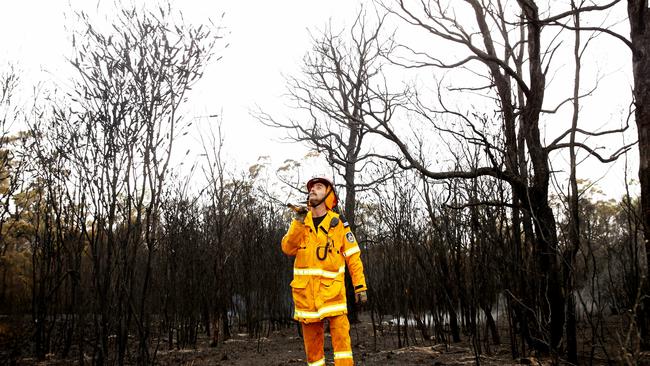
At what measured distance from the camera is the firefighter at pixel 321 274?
3613 millimetres

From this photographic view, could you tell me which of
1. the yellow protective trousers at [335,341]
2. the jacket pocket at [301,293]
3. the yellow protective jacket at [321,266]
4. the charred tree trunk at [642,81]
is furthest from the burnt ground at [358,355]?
the jacket pocket at [301,293]

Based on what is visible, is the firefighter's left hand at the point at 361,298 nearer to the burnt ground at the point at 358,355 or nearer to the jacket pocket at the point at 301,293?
the jacket pocket at the point at 301,293

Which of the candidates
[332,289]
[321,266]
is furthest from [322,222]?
[332,289]

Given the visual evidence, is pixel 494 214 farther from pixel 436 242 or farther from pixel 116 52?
pixel 116 52

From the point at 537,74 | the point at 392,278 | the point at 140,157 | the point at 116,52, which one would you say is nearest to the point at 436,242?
Answer: the point at 392,278

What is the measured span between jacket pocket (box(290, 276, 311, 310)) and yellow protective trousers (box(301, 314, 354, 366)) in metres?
0.19

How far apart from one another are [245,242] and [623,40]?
7430mm

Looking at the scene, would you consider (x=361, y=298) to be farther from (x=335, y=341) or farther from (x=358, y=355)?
(x=358, y=355)

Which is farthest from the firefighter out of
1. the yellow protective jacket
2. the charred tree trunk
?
the charred tree trunk

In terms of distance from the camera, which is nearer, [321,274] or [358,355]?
[321,274]

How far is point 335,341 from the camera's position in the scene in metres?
3.62

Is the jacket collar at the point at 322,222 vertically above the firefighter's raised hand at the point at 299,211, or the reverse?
the firefighter's raised hand at the point at 299,211

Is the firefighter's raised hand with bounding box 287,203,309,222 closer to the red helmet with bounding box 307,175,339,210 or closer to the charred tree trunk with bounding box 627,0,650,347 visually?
the red helmet with bounding box 307,175,339,210

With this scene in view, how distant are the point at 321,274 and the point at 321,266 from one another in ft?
0.23
